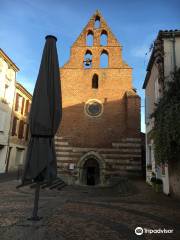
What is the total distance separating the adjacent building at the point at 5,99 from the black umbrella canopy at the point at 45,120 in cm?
1590

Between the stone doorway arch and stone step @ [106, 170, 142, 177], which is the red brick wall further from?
stone step @ [106, 170, 142, 177]

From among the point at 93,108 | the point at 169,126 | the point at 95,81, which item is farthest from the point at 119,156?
the point at 169,126

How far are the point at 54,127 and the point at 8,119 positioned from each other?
17.6m

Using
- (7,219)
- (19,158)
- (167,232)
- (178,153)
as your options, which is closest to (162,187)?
(178,153)

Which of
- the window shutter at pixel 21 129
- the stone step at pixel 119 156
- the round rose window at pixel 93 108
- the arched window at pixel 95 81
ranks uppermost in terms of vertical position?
the arched window at pixel 95 81

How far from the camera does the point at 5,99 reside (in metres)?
20.6

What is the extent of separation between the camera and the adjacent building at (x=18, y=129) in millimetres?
22484

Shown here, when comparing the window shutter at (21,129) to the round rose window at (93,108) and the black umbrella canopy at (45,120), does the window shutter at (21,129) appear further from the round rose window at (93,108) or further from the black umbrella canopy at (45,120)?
the black umbrella canopy at (45,120)

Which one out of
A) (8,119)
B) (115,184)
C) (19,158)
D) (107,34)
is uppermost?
(107,34)

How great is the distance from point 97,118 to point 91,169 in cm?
475

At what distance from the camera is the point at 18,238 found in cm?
400

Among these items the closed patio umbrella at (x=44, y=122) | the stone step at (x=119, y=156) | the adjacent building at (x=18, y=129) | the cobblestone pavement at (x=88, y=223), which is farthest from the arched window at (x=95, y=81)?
the closed patio umbrella at (x=44, y=122)

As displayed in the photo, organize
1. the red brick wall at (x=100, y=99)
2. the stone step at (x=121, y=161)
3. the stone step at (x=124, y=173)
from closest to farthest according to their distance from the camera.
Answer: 1. the stone step at (x=124, y=173)
2. the stone step at (x=121, y=161)
3. the red brick wall at (x=100, y=99)

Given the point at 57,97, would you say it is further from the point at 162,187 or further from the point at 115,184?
the point at 115,184
